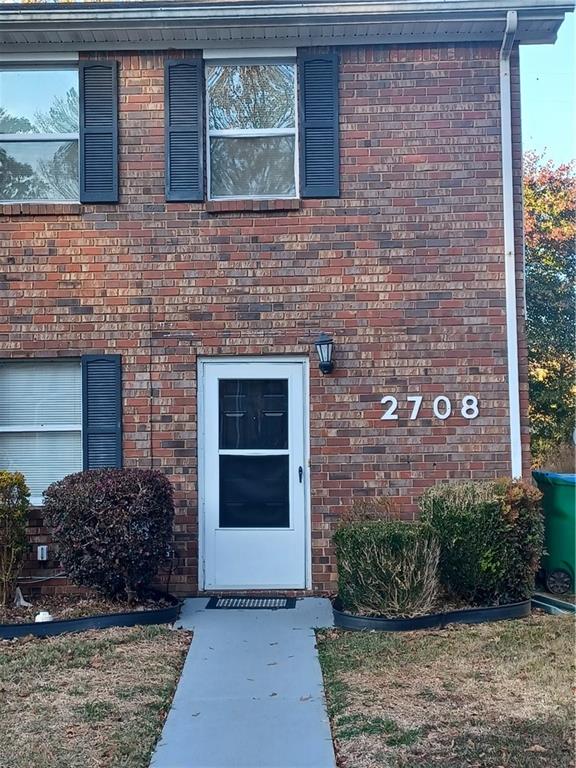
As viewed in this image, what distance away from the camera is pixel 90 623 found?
6.16 m

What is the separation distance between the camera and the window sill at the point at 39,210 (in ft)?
24.2

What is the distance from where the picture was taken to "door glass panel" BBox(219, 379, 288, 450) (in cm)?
732

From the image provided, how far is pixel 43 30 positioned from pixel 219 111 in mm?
1710

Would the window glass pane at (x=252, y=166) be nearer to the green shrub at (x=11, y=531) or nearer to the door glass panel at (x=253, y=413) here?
the door glass panel at (x=253, y=413)

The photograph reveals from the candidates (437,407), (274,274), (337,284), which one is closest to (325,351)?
(337,284)

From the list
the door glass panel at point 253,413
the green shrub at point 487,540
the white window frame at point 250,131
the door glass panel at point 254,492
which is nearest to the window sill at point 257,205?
the white window frame at point 250,131

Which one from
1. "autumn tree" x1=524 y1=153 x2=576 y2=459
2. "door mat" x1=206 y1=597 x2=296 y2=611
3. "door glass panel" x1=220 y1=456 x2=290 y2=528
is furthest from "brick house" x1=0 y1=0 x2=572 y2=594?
"autumn tree" x1=524 y1=153 x2=576 y2=459

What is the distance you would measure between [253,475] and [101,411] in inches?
58.9

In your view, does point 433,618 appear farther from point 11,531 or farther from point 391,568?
point 11,531

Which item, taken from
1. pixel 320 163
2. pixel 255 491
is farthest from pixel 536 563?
pixel 320 163

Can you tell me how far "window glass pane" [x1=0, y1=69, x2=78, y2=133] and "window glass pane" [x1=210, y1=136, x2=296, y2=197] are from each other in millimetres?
1427

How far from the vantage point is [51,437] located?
7.43m

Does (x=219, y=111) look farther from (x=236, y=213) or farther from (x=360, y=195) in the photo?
(x=360, y=195)

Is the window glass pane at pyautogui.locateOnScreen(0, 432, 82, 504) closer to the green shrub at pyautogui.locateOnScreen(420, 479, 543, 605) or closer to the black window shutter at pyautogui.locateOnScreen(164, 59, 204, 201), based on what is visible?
the black window shutter at pyautogui.locateOnScreen(164, 59, 204, 201)
